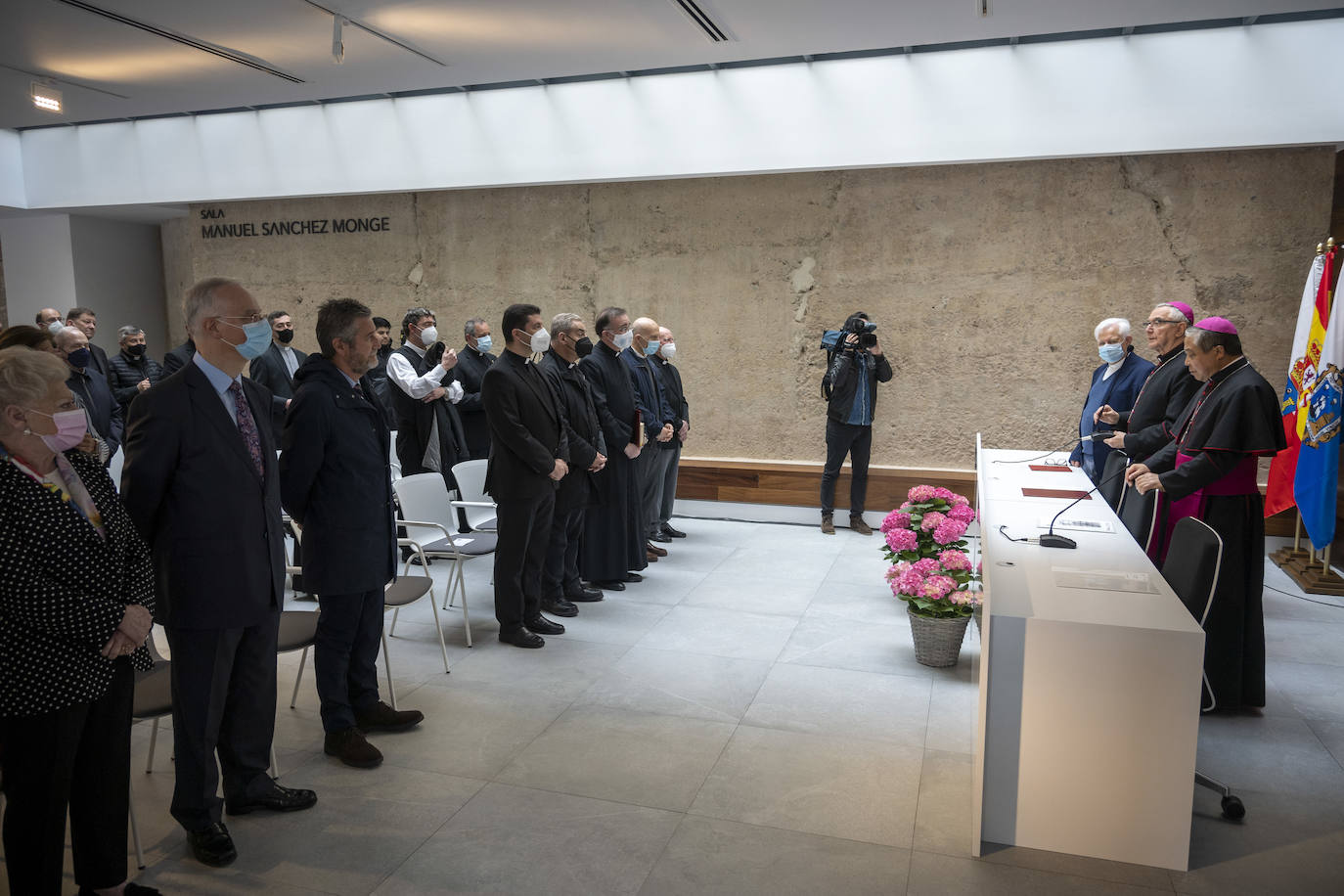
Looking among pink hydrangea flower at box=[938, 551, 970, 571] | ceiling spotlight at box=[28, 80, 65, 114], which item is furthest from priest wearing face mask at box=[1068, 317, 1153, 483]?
ceiling spotlight at box=[28, 80, 65, 114]

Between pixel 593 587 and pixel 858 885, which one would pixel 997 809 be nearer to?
pixel 858 885

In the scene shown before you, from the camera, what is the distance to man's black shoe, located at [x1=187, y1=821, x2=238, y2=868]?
8.88 ft

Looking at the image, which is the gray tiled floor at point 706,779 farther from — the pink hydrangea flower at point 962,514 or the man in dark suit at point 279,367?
the man in dark suit at point 279,367

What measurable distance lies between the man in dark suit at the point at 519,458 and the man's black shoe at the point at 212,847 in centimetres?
199

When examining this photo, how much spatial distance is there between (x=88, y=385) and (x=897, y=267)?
595cm

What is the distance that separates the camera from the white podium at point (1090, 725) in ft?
8.51

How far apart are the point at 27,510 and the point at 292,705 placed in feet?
6.69

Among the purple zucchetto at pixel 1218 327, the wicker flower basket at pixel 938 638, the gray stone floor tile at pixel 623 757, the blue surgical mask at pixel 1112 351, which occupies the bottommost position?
the gray stone floor tile at pixel 623 757

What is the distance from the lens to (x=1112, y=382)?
5.55 metres

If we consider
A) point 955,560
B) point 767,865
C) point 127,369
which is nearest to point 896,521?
point 955,560

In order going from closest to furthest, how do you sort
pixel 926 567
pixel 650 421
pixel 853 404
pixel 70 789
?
pixel 70 789, pixel 926 567, pixel 650 421, pixel 853 404

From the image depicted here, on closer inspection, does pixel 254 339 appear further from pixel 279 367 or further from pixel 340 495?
pixel 279 367

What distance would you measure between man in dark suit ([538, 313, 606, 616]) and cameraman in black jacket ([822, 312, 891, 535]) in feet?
8.34

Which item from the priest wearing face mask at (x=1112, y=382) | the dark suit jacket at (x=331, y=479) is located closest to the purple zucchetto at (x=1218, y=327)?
the priest wearing face mask at (x=1112, y=382)
